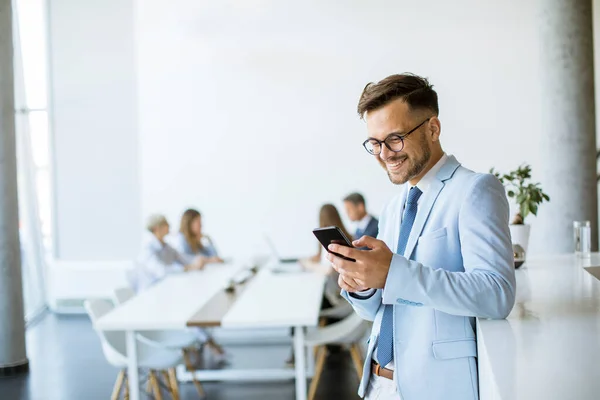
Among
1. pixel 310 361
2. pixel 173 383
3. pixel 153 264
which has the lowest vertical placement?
pixel 310 361

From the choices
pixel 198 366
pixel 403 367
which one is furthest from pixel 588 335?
pixel 198 366

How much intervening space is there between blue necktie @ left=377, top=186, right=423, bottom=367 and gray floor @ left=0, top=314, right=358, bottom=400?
349cm

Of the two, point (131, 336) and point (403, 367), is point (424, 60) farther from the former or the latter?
point (403, 367)

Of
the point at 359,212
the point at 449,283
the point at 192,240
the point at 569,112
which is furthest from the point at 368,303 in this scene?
the point at 192,240

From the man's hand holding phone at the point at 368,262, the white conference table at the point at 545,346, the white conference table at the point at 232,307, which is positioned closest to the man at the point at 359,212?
the white conference table at the point at 232,307

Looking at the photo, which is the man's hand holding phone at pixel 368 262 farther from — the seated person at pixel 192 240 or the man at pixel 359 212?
the seated person at pixel 192 240

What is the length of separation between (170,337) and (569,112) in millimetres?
3616

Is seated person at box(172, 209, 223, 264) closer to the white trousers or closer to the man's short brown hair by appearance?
the white trousers

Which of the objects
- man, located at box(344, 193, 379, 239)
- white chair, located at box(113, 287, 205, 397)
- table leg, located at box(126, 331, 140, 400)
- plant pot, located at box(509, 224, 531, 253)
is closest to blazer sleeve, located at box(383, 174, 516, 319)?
plant pot, located at box(509, 224, 531, 253)

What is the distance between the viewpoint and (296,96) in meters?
8.46

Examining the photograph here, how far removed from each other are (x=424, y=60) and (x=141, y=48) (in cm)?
342

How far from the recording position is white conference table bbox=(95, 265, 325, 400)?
14.6 feet

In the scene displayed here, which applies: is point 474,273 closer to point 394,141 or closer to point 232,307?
point 394,141

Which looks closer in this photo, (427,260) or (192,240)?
(427,260)
